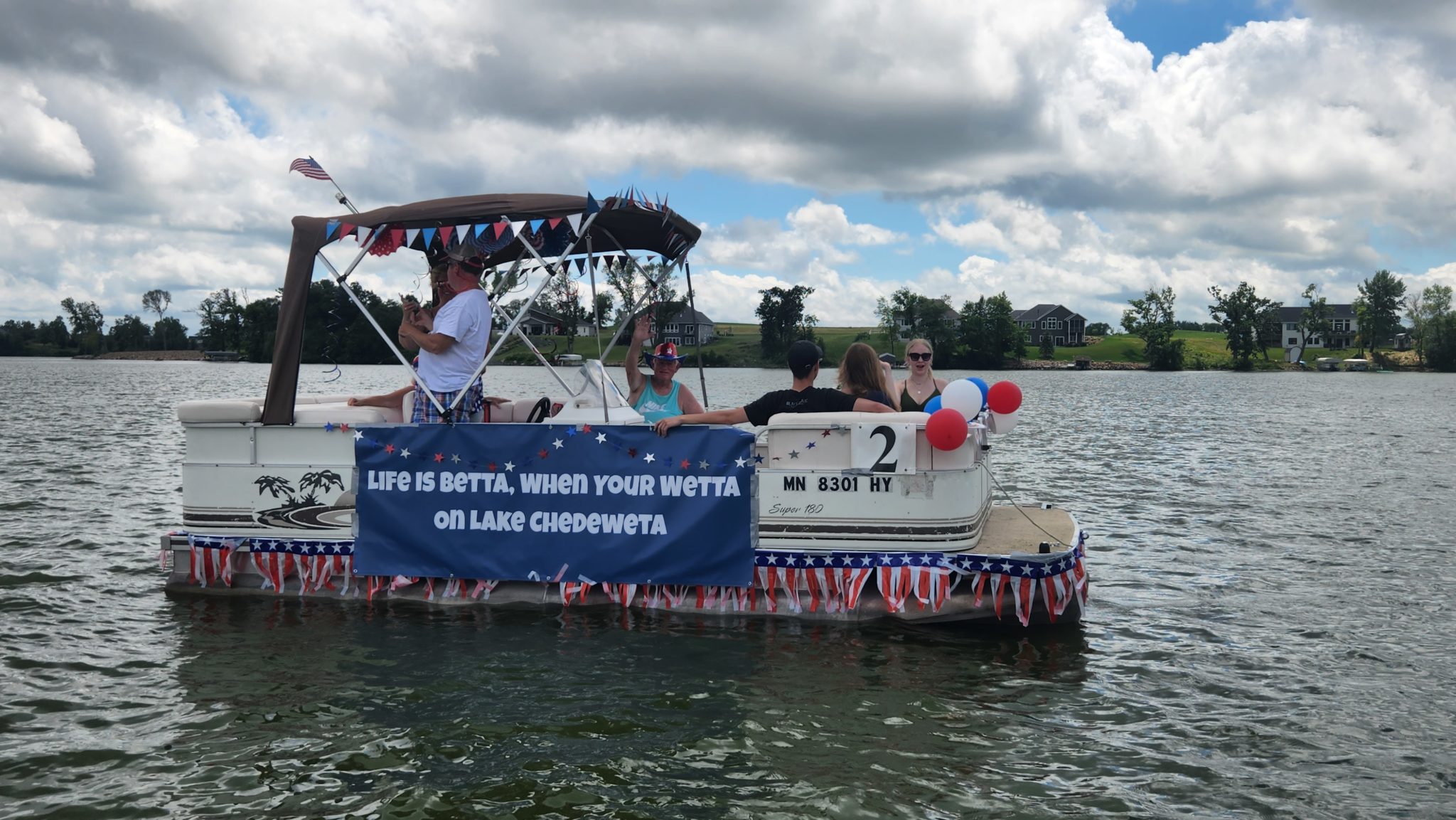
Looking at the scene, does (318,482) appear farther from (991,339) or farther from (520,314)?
(991,339)

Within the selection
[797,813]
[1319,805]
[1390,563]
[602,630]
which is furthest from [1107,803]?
[1390,563]

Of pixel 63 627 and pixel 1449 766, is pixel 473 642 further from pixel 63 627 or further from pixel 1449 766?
pixel 1449 766

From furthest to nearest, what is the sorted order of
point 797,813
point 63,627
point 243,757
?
1. point 63,627
2. point 243,757
3. point 797,813

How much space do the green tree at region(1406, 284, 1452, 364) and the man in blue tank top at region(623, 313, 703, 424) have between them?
141230 millimetres

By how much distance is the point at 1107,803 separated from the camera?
521 cm

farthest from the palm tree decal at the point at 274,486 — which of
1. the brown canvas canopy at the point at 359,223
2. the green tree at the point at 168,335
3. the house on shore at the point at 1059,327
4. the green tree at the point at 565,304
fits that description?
the green tree at the point at 168,335

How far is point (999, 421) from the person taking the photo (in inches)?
339

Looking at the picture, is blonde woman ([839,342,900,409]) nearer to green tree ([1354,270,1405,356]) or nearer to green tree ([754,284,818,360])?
green tree ([754,284,818,360])

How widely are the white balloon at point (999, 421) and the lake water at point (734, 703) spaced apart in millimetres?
1728

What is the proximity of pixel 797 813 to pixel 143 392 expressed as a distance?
5698 centimetres

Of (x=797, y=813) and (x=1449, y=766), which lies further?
(x=1449, y=766)

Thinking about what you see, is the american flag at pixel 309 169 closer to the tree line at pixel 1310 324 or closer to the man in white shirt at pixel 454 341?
the man in white shirt at pixel 454 341

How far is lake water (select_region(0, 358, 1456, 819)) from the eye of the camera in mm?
5254

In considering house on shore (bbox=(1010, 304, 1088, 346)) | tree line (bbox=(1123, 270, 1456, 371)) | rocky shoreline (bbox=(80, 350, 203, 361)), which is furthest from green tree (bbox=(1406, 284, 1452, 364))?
rocky shoreline (bbox=(80, 350, 203, 361))
